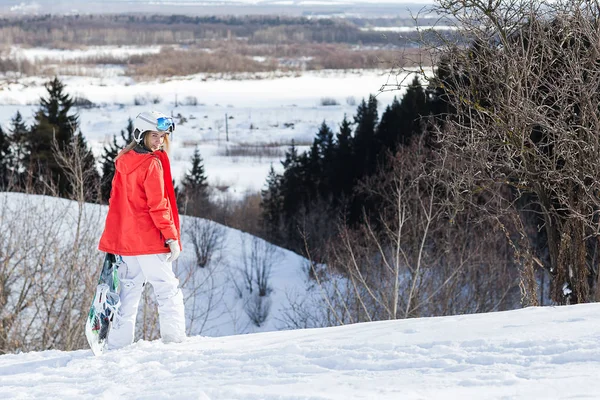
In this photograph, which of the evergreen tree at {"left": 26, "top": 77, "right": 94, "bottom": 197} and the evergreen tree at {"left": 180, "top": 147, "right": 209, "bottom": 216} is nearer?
the evergreen tree at {"left": 26, "top": 77, "right": 94, "bottom": 197}

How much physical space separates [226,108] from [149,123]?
10041 cm

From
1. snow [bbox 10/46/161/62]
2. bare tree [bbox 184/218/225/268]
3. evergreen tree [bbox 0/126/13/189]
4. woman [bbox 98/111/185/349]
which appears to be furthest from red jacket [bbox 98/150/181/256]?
snow [bbox 10/46/161/62]

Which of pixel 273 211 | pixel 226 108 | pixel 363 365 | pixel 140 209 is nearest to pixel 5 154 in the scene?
pixel 273 211

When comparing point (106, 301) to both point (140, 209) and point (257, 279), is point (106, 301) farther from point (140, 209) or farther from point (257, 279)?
point (257, 279)

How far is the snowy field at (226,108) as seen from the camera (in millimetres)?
74875

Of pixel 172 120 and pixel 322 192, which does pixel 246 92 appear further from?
pixel 172 120

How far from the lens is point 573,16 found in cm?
772

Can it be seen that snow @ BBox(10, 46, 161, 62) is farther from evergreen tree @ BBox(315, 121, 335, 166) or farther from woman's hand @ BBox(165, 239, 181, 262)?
woman's hand @ BBox(165, 239, 181, 262)

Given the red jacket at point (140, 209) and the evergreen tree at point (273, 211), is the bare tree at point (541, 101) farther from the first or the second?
the evergreen tree at point (273, 211)

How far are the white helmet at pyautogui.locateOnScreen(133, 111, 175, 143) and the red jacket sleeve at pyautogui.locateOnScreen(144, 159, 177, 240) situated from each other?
242 mm

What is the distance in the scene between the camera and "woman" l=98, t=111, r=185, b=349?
5.66 m

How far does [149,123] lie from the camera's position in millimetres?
5672

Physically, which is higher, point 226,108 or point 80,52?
point 80,52

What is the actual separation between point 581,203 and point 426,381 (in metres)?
4.63
